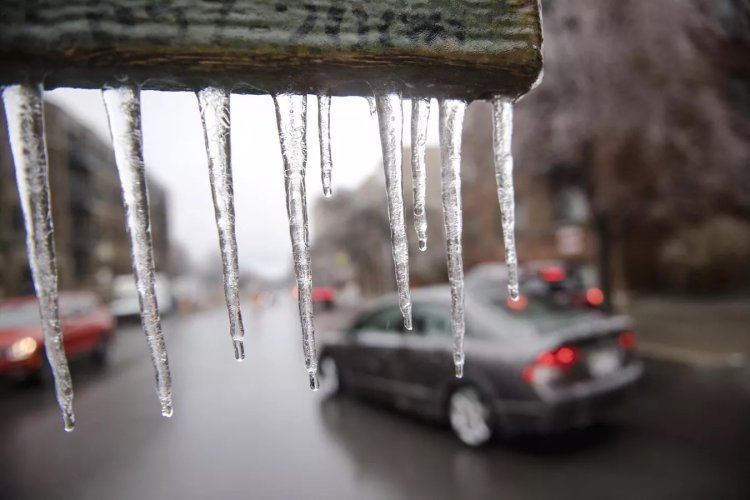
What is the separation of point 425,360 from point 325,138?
5080mm

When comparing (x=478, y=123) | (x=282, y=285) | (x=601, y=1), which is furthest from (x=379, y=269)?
(x=282, y=285)

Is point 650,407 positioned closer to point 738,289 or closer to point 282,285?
point 738,289

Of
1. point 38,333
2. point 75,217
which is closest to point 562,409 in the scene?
point 38,333

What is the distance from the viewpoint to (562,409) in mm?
4918

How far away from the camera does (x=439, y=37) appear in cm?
71

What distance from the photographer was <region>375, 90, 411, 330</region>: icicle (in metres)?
0.87

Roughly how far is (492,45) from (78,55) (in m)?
0.55

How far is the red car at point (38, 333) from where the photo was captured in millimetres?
8555

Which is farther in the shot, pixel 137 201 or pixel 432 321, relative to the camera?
pixel 432 321

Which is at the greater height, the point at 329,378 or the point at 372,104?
the point at 372,104

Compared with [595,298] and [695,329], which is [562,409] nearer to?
[595,298]

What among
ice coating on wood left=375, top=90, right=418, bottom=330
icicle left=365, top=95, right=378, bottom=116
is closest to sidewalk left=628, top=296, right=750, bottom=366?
ice coating on wood left=375, top=90, right=418, bottom=330

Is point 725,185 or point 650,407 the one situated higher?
point 725,185

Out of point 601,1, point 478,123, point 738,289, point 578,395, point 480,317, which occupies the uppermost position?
point 601,1
